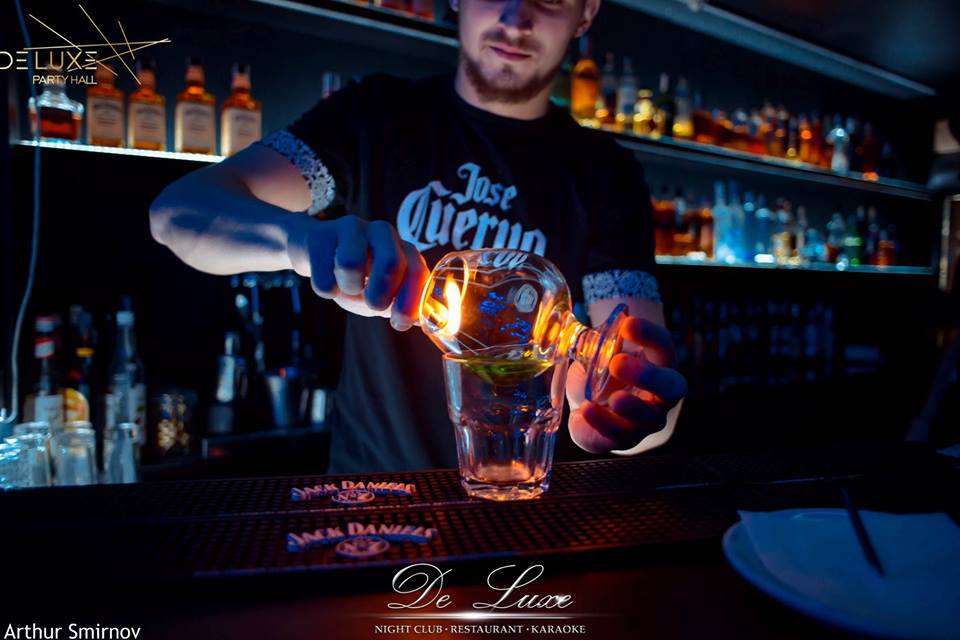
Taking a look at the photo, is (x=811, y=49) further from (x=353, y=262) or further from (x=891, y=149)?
(x=353, y=262)

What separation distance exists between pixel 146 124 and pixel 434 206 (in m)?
0.89

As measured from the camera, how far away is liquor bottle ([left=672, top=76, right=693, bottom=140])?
114 inches

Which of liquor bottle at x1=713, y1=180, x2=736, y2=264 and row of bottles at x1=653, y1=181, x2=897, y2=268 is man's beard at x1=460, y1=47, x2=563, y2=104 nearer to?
row of bottles at x1=653, y1=181, x2=897, y2=268

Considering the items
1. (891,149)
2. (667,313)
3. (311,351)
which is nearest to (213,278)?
(311,351)

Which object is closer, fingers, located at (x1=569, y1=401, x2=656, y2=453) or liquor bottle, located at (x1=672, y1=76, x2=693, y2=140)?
fingers, located at (x1=569, y1=401, x2=656, y2=453)

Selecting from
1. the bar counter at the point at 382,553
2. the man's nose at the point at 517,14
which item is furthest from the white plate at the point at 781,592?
the man's nose at the point at 517,14

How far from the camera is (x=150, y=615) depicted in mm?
509

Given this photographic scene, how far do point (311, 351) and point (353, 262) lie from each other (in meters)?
1.58

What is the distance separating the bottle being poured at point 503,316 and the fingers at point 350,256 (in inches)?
3.0

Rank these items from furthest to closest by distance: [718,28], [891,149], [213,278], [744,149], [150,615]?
[891,149] → [744,149] → [718,28] → [213,278] → [150,615]

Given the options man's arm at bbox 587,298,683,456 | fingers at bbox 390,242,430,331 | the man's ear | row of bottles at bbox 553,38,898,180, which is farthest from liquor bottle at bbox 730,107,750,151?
fingers at bbox 390,242,430,331

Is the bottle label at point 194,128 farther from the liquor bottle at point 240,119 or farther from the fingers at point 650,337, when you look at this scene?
the fingers at point 650,337

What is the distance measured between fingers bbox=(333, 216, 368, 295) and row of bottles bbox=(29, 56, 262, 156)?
130 cm

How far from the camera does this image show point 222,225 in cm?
100
